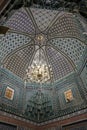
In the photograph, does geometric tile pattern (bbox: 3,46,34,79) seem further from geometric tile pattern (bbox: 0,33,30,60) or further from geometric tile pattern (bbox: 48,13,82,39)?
geometric tile pattern (bbox: 48,13,82,39)

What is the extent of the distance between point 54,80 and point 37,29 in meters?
4.30

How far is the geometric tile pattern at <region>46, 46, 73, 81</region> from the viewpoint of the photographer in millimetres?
11336

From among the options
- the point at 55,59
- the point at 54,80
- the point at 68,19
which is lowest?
the point at 54,80

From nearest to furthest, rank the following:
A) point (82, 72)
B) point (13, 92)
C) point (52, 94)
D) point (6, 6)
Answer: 1. point (6, 6)
2. point (82, 72)
3. point (13, 92)
4. point (52, 94)

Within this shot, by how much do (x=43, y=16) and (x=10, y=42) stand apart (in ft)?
10.0

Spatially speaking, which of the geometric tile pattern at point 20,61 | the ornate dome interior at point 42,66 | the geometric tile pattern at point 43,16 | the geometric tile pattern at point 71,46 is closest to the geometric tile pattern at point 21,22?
the ornate dome interior at point 42,66

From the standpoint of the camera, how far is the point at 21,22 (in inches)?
407

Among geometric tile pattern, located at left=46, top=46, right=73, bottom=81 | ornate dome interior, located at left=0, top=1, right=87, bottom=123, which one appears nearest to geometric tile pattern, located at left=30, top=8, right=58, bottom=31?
ornate dome interior, located at left=0, top=1, right=87, bottom=123

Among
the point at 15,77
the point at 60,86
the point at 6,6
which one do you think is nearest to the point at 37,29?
the point at 15,77

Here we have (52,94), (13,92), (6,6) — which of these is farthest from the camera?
(52,94)

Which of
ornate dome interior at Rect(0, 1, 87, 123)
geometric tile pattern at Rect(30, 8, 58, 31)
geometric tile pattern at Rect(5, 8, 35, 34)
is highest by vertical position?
geometric tile pattern at Rect(30, 8, 58, 31)

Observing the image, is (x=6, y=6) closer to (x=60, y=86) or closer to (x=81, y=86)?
(x=81, y=86)

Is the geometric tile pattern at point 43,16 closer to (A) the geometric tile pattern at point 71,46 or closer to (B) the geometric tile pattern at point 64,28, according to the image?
(B) the geometric tile pattern at point 64,28

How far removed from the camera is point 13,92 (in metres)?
10.6
